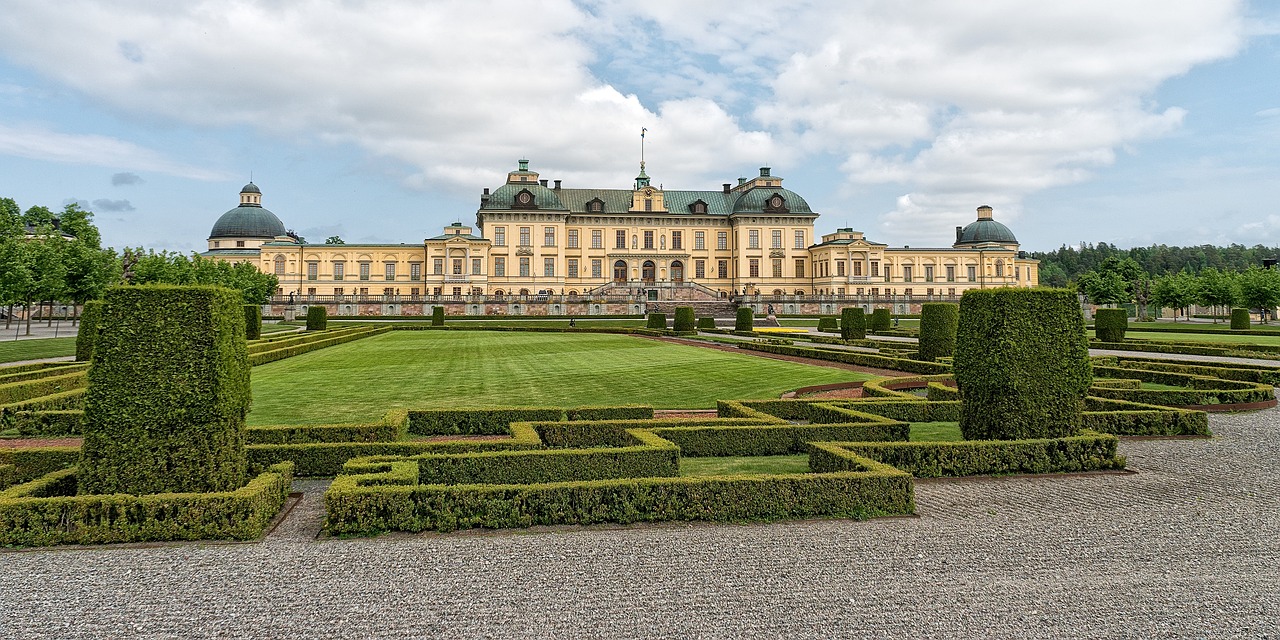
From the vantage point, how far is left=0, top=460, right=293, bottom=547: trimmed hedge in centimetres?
559

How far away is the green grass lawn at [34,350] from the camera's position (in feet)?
65.4

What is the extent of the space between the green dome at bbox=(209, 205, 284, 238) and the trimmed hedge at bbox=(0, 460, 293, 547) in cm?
8133

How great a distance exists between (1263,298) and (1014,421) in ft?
184

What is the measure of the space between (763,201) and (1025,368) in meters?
66.7

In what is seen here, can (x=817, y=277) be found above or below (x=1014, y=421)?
above

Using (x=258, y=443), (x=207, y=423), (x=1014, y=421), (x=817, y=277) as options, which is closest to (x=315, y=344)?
(x=258, y=443)

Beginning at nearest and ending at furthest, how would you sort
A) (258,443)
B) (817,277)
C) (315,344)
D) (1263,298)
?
(258,443)
(315,344)
(1263,298)
(817,277)

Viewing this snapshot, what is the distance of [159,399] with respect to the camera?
6.05 meters

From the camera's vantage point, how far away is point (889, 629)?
430 cm

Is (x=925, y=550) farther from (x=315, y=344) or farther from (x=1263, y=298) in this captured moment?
(x=1263, y=298)

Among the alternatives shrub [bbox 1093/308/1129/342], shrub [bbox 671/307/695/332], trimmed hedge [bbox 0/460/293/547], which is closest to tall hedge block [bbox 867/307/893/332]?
shrub [bbox 671/307/695/332]

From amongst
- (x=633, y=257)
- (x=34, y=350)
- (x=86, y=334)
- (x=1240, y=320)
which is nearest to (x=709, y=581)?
(x=86, y=334)

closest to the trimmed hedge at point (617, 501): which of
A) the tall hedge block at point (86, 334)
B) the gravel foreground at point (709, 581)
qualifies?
the gravel foreground at point (709, 581)

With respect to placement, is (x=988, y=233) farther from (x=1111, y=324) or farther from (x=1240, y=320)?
(x=1111, y=324)
